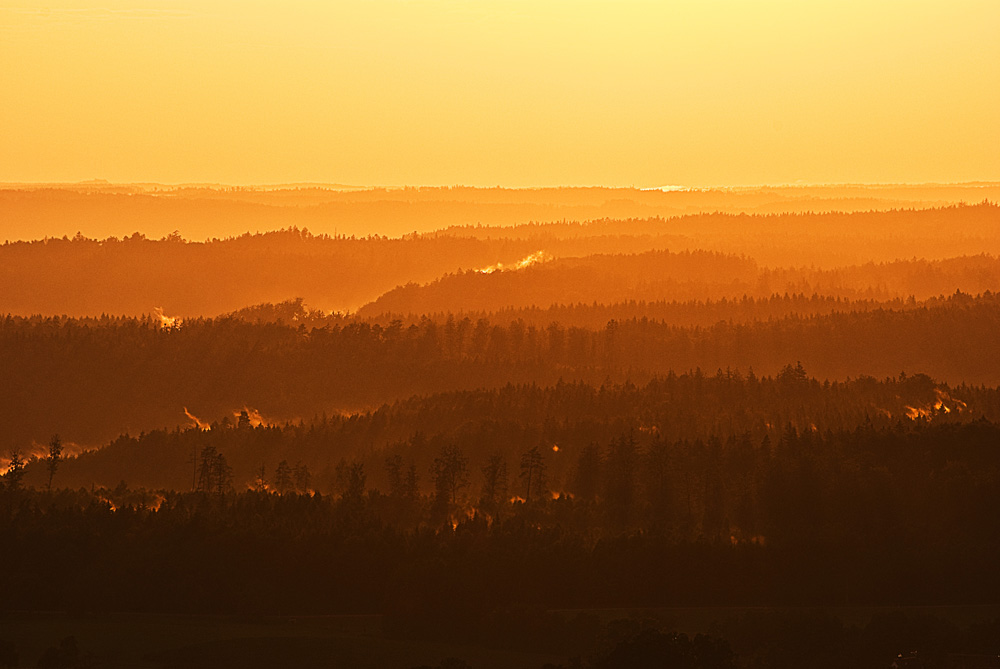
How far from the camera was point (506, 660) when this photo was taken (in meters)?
165

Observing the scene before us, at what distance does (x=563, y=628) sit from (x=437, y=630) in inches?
675

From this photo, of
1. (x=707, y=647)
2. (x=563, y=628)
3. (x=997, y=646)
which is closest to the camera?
(x=707, y=647)

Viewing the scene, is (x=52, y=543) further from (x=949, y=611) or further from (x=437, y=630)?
(x=949, y=611)

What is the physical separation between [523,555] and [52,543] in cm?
7037

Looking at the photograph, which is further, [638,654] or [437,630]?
[437,630]

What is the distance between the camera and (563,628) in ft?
574

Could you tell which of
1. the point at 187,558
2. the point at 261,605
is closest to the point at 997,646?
the point at 261,605

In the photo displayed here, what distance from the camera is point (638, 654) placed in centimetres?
12794

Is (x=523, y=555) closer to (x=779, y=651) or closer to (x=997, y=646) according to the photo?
(x=779, y=651)

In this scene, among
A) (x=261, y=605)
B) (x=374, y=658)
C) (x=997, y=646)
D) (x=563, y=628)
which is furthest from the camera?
(x=261, y=605)

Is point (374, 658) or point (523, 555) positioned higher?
point (523, 555)

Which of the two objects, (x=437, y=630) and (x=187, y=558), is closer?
(x=437, y=630)

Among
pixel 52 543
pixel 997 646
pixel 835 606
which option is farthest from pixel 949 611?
pixel 52 543

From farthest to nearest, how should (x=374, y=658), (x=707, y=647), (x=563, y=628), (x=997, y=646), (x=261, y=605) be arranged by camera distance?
(x=261, y=605) < (x=563, y=628) < (x=374, y=658) < (x=997, y=646) < (x=707, y=647)
